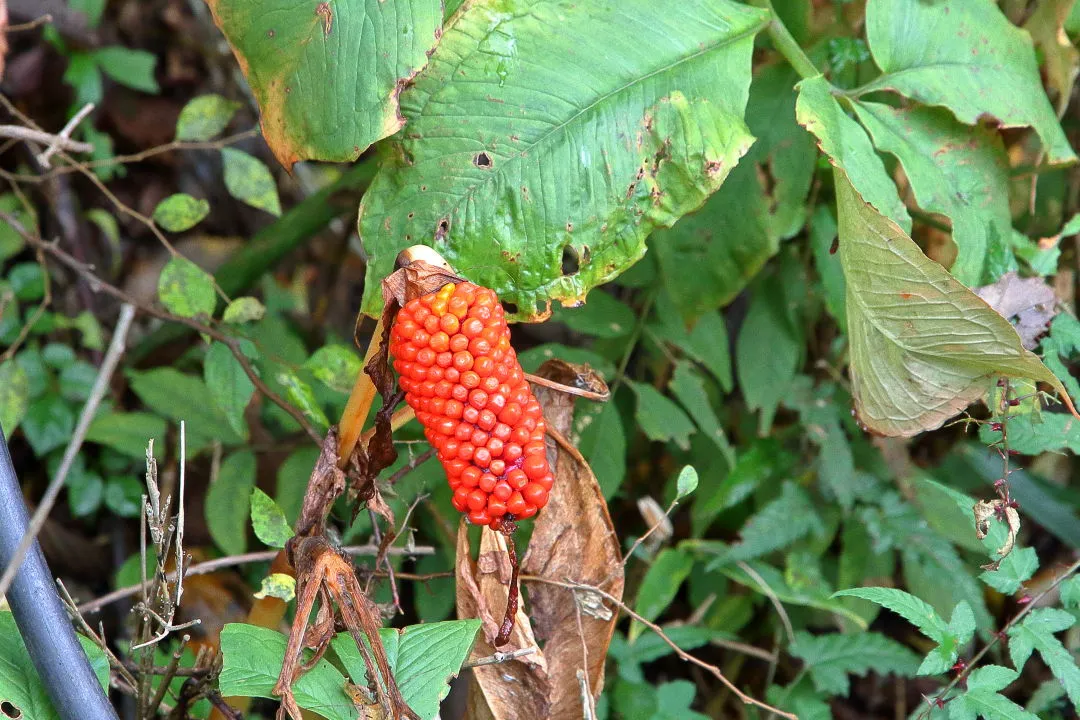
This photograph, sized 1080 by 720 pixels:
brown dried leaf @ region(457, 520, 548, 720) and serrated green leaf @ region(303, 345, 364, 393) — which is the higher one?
serrated green leaf @ region(303, 345, 364, 393)

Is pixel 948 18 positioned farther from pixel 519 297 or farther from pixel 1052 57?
pixel 519 297

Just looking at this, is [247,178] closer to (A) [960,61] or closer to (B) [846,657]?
(A) [960,61]

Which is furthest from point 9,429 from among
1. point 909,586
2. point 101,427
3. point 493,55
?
point 909,586

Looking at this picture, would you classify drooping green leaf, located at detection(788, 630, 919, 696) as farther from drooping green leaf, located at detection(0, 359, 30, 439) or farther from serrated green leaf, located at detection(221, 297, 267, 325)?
drooping green leaf, located at detection(0, 359, 30, 439)

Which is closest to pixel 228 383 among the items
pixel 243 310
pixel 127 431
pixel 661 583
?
pixel 243 310

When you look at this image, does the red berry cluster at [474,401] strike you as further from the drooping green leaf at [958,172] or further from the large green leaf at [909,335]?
the drooping green leaf at [958,172]

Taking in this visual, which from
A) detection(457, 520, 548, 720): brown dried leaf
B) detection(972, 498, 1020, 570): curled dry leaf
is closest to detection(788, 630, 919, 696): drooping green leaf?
detection(972, 498, 1020, 570): curled dry leaf

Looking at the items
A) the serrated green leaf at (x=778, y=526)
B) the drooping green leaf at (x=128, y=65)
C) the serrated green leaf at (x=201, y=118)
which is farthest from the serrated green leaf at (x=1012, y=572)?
the drooping green leaf at (x=128, y=65)
